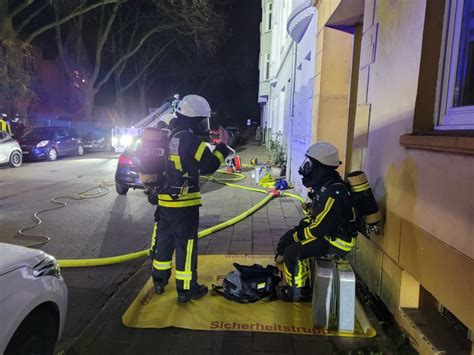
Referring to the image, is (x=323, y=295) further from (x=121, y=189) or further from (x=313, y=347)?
(x=121, y=189)

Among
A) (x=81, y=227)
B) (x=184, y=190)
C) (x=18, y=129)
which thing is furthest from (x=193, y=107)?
(x=18, y=129)

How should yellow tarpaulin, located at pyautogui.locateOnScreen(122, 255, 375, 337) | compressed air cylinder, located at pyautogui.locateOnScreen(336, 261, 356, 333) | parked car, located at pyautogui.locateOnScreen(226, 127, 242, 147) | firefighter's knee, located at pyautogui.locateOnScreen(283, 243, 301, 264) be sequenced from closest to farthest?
1. compressed air cylinder, located at pyautogui.locateOnScreen(336, 261, 356, 333)
2. yellow tarpaulin, located at pyautogui.locateOnScreen(122, 255, 375, 337)
3. firefighter's knee, located at pyautogui.locateOnScreen(283, 243, 301, 264)
4. parked car, located at pyautogui.locateOnScreen(226, 127, 242, 147)

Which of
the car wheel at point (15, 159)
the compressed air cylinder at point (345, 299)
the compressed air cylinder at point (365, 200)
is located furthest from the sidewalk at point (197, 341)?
the car wheel at point (15, 159)

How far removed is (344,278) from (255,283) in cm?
94

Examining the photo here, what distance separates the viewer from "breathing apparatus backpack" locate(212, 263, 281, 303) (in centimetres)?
362

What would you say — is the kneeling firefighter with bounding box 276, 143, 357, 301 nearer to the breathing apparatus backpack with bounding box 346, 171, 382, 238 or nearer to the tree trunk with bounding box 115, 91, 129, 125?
the breathing apparatus backpack with bounding box 346, 171, 382, 238

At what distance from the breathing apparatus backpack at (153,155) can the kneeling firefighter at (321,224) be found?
51.0 inches

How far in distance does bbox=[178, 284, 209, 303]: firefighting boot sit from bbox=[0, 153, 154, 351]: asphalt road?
83 cm

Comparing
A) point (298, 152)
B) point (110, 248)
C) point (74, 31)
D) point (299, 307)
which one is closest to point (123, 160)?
point (110, 248)

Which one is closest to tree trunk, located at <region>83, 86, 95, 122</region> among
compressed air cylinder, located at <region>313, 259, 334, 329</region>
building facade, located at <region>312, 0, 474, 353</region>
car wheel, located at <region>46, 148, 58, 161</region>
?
car wheel, located at <region>46, 148, 58, 161</region>

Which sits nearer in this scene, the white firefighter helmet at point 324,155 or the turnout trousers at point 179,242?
the white firefighter helmet at point 324,155

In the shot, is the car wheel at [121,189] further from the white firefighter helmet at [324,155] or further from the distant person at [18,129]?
the distant person at [18,129]

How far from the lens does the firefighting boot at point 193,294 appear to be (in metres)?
3.59

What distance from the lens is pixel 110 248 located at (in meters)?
5.39
